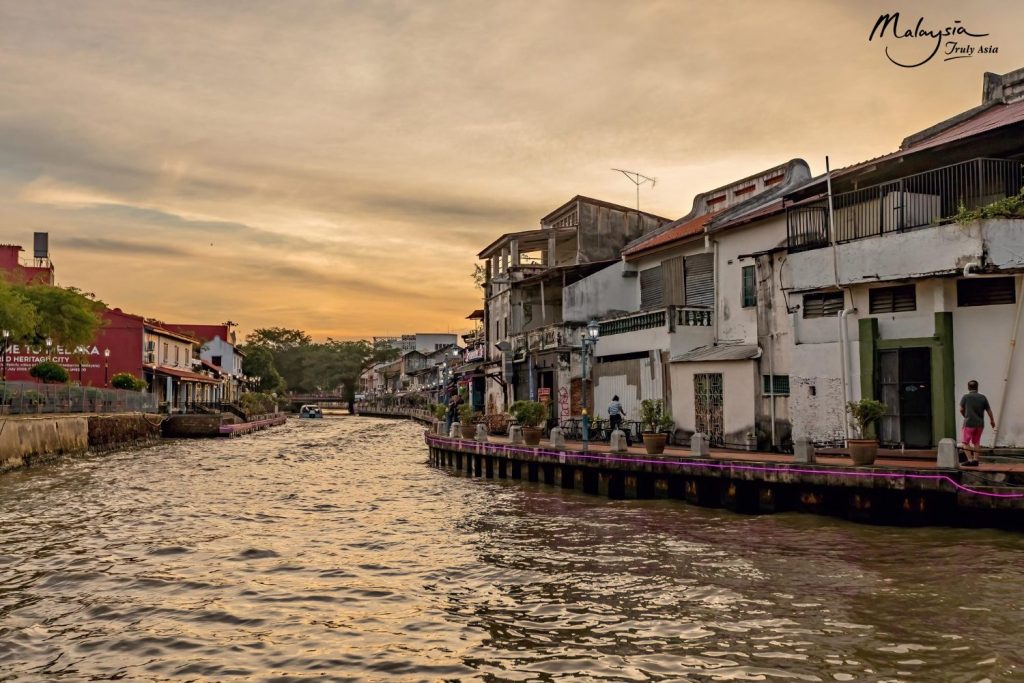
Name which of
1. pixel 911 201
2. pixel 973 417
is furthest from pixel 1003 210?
pixel 973 417

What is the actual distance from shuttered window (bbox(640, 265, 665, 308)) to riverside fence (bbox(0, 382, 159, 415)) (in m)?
27.1

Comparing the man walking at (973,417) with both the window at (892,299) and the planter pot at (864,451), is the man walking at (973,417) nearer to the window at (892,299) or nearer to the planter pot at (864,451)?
the planter pot at (864,451)

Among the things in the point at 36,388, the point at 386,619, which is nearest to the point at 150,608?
the point at 386,619

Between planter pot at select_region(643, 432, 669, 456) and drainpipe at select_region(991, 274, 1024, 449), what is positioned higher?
drainpipe at select_region(991, 274, 1024, 449)

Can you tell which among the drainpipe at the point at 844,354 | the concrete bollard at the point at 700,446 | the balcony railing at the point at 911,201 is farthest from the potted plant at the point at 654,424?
the balcony railing at the point at 911,201

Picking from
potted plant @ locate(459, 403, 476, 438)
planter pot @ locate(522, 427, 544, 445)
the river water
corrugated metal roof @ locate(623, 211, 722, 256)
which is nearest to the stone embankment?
the river water

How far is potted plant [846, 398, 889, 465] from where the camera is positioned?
59.9ft

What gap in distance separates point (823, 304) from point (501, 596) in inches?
578

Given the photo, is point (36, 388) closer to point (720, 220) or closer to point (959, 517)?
point (720, 220)

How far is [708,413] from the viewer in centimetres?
2677

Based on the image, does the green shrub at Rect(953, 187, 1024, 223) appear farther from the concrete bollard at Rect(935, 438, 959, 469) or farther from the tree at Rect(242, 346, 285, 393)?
the tree at Rect(242, 346, 285, 393)

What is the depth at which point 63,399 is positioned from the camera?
144 ft

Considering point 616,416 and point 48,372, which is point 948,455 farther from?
point 48,372

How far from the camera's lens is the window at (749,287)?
88.3ft
